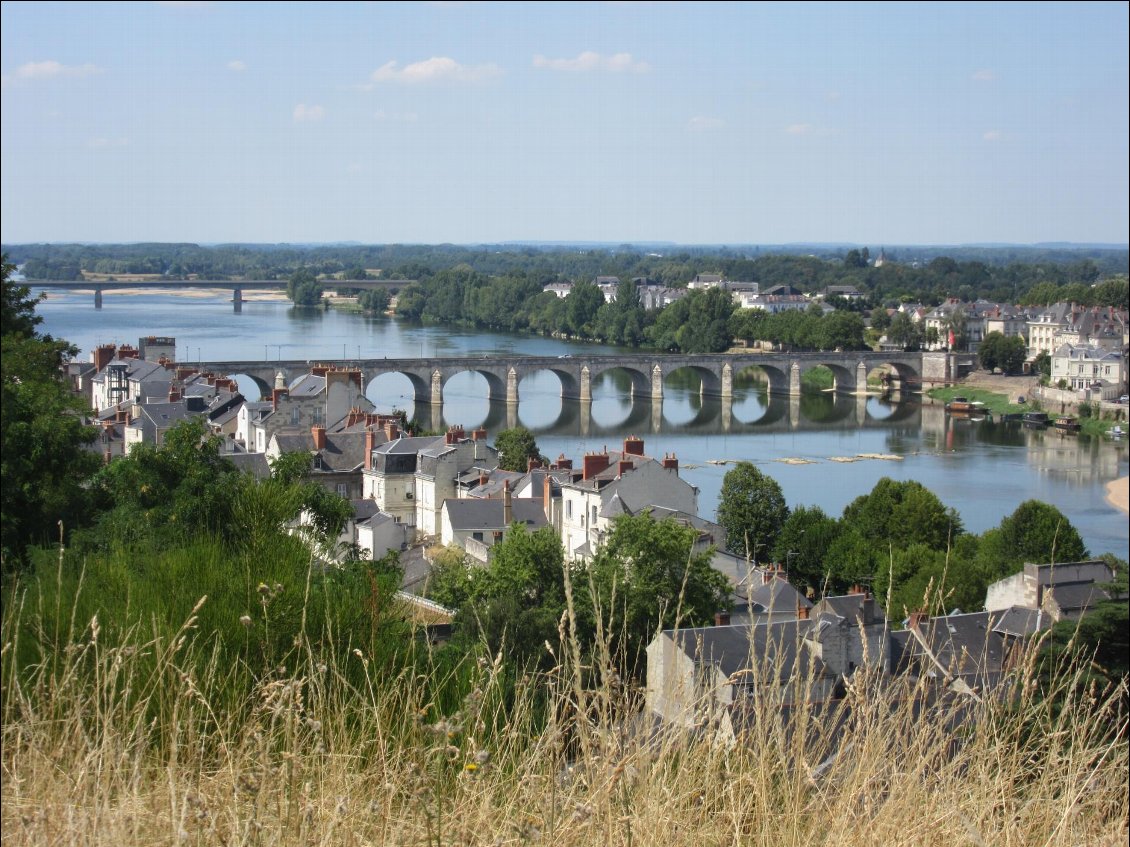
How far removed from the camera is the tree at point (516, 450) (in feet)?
75.2

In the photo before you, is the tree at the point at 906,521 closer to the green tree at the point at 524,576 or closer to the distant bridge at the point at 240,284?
the green tree at the point at 524,576

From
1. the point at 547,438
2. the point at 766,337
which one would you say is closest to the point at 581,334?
the point at 766,337

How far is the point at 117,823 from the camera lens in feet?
6.13

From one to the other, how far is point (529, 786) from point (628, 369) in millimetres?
38044

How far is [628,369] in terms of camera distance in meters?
40.1

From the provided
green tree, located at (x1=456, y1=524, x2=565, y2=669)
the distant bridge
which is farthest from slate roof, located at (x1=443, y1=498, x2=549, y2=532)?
the distant bridge

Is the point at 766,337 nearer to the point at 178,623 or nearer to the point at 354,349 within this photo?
the point at 354,349

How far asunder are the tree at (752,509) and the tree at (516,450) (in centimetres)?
490

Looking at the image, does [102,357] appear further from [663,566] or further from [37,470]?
[37,470]

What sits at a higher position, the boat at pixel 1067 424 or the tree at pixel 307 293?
the tree at pixel 307 293

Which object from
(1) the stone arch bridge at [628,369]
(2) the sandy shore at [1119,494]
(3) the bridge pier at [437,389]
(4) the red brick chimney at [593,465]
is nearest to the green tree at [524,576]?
(4) the red brick chimney at [593,465]

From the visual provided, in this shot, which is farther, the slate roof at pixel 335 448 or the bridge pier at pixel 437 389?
the bridge pier at pixel 437 389

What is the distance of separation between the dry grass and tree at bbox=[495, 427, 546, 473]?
19925 mm

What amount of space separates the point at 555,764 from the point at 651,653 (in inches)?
82.8
